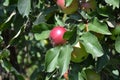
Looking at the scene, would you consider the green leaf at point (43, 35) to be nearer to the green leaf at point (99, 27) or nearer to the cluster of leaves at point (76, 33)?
the cluster of leaves at point (76, 33)

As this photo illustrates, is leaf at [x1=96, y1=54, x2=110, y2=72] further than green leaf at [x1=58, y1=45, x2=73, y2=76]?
Yes

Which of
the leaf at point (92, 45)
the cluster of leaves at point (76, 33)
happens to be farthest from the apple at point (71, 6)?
the leaf at point (92, 45)

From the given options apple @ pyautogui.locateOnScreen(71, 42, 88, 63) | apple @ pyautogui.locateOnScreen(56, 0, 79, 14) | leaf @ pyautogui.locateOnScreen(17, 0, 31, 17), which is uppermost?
leaf @ pyautogui.locateOnScreen(17, 0, 31, 17)

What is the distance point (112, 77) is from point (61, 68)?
1.05 feet

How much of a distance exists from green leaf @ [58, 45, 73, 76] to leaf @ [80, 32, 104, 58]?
0.05 m

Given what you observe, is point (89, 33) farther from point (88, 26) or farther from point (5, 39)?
point (5, 39)

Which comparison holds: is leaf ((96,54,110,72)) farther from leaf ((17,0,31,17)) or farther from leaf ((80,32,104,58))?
leaf ((17,0,31,17))

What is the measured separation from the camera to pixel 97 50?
1.19 meters

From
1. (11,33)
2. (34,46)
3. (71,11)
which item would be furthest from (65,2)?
(34,46)

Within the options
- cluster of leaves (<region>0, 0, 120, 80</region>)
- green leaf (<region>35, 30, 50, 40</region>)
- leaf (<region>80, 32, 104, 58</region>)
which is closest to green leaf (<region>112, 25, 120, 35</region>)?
cluster of leaves (<region>0, 0, 120, 80</region>)

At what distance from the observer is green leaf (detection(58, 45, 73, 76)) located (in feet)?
3.82

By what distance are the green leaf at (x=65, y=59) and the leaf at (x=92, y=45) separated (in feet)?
0.17

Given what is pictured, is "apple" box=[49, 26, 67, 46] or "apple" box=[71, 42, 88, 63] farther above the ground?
"apple" box=[49, 26, 67, 46]

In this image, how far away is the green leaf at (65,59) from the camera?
1.17 m
